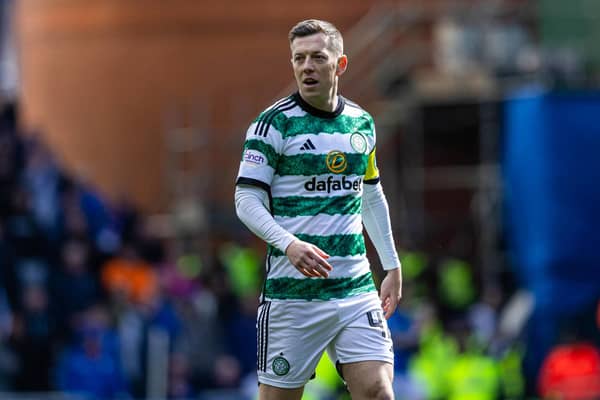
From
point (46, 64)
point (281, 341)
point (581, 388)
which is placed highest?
point (46, 64)

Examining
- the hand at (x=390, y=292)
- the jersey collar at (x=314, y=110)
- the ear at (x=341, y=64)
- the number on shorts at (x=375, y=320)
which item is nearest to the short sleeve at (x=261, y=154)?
the jersey collar at (x=314, y=110)

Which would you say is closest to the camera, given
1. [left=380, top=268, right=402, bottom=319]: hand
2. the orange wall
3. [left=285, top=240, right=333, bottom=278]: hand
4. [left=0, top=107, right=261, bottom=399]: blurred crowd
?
[left=285, top=240, right=333, bottom=278]: hand

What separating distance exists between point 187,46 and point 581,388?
973 cm

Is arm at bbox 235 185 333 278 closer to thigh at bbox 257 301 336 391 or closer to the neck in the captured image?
thigh at bbox 257 301 336 391

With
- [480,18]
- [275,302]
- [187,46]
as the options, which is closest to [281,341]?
[275,302]

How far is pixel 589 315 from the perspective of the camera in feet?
53.2

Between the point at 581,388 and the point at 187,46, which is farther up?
the point at 187,46

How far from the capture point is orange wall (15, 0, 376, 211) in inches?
850

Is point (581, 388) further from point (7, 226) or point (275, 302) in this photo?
point (275, 302)

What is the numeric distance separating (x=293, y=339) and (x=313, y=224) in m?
0.57

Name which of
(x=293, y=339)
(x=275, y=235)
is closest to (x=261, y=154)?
(x=275, y=235)

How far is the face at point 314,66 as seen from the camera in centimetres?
682

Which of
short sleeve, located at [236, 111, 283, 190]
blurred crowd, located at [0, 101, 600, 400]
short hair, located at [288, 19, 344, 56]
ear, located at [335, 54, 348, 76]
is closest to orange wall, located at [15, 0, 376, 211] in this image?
blurred crowd, located at [0, 101, 600, 400]

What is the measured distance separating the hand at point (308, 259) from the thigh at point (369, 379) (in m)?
0.66
